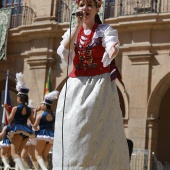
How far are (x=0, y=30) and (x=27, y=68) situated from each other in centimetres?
161

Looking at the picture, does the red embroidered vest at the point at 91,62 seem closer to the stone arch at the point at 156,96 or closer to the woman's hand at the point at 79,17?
the woman's hand at the point at 79,17

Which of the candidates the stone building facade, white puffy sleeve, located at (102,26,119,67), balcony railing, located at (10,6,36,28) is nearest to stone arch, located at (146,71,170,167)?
the stone building facade

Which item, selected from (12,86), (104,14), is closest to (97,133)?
(104,14)

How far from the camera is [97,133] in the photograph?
4.67m

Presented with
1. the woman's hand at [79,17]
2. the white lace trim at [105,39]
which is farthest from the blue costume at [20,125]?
the woman's hand at [79,17]

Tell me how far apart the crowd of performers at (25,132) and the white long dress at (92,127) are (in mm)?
5169

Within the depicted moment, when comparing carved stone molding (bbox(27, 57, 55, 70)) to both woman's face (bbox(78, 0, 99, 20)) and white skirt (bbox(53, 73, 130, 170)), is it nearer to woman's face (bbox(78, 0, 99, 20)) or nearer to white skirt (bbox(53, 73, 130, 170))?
woman's face (bbox(78, 0, 99, 20))

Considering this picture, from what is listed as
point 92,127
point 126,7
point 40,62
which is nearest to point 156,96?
point 126,7

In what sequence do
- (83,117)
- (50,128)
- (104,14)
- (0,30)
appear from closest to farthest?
(83,117) < (50,128) < (104,14) < (0,30)

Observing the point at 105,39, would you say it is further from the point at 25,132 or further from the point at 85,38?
the point at 25,132

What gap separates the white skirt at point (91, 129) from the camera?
4613 mm

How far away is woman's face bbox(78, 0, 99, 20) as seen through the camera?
4926mm

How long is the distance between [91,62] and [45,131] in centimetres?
593

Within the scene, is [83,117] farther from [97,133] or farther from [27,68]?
[27,68]
